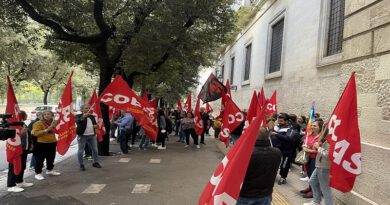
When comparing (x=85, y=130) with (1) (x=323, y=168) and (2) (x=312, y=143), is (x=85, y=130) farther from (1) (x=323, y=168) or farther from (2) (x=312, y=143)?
(1) (x=323, y=168)

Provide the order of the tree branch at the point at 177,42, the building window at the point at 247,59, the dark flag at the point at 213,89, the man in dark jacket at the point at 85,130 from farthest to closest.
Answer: the building window at the point at 247,59
the dark flag at the point at 213,89
the tree branch at the point at 177,42
the man in dark jacket at the point at 85,130

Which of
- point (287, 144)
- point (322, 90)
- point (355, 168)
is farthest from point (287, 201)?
point (322, 90)

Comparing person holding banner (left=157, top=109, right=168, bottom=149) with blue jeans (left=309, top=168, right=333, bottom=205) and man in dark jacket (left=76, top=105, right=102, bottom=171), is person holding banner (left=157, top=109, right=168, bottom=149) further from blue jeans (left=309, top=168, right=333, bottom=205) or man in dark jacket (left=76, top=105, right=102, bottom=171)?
blue jeans (left=309, top=168, right=333, bottom=205)

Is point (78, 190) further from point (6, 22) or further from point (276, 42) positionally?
point (276, 42)

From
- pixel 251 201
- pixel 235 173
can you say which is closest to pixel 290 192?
pixel 251 201

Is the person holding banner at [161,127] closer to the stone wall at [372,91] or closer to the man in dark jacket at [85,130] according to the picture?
the man in dark jacket at [85,130]

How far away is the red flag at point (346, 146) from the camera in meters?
5.63

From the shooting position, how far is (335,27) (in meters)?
11.4

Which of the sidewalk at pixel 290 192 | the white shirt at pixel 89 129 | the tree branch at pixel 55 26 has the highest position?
the tree branch at pixel 55 26

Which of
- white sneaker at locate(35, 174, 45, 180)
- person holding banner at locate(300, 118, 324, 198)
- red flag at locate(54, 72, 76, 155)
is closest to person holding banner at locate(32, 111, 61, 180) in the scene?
white sneaker at locate(35, 174, 45, 180)

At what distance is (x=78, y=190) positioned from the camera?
8.12 metres

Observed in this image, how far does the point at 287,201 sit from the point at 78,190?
158 inches

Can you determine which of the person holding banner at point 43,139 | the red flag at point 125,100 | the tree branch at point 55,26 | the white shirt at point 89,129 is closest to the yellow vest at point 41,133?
the person holding banner at point 43,139

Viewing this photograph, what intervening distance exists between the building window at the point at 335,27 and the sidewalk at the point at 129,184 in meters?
4.05
